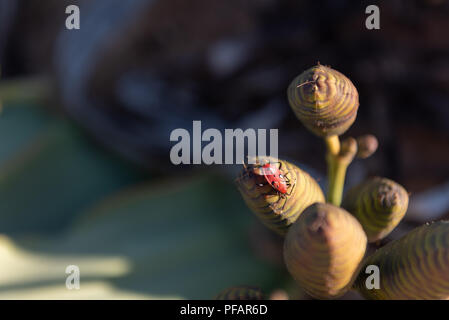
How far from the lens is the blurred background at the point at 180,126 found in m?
0.69

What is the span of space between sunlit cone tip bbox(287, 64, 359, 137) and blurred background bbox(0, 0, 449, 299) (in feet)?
1.13

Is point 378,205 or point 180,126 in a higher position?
point 180,126

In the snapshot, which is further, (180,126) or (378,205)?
(180,126)

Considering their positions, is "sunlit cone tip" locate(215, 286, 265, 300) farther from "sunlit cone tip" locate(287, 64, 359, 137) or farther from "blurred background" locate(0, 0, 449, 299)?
"blurred background" locate(0, 0, 449, 299)

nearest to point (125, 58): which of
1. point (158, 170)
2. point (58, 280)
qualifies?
point (158, 170)

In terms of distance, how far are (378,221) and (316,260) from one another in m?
0.08

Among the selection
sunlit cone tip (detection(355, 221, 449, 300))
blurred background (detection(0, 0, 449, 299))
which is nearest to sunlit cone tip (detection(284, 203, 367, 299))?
sunlit cone tip (detection(355, 221, 449, 300))

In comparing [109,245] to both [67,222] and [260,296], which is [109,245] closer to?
[67,222]

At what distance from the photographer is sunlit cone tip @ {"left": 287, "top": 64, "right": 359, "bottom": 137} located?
0.24m

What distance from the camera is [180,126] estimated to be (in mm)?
883

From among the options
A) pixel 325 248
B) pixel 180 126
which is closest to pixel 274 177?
pixel 325 248

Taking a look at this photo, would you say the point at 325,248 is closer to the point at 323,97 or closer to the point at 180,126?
the point at 323,97

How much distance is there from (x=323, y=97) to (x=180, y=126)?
0.66m

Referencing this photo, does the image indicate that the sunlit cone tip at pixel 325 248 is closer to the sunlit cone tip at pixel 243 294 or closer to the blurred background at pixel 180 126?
the sunlit cone tip at pixel 243 294
